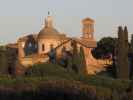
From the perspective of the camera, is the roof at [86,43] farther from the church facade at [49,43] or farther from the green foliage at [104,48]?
the green foliage at [104,48]

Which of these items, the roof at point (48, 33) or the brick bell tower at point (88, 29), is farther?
the brick bell tower at point (88, 29)

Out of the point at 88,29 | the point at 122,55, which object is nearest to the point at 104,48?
the point at 88,29

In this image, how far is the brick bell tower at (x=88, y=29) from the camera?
95.2 meters

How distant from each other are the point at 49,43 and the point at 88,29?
8.45 m

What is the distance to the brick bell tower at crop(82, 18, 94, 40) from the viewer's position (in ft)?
312

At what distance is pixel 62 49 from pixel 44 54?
4.27 metres

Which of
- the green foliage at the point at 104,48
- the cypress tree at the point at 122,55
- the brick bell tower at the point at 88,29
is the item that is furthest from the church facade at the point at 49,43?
the cypress tree at the point at 122,55

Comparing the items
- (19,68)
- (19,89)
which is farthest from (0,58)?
(19,89)

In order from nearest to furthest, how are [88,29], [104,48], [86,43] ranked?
[86,43] < [88,29] < [104,48]

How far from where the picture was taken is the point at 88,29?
95500 millimetres

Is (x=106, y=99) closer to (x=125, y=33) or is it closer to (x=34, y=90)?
(x=34, y=90)

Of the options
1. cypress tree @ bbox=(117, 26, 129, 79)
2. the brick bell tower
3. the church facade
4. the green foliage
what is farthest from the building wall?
cypress tree @ bbox=(117, 26, 129, 79)

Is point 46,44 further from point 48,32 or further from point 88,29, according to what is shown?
point 88,29

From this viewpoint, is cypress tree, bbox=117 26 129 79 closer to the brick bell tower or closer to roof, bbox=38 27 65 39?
roof, bbox=38 27 65 39
